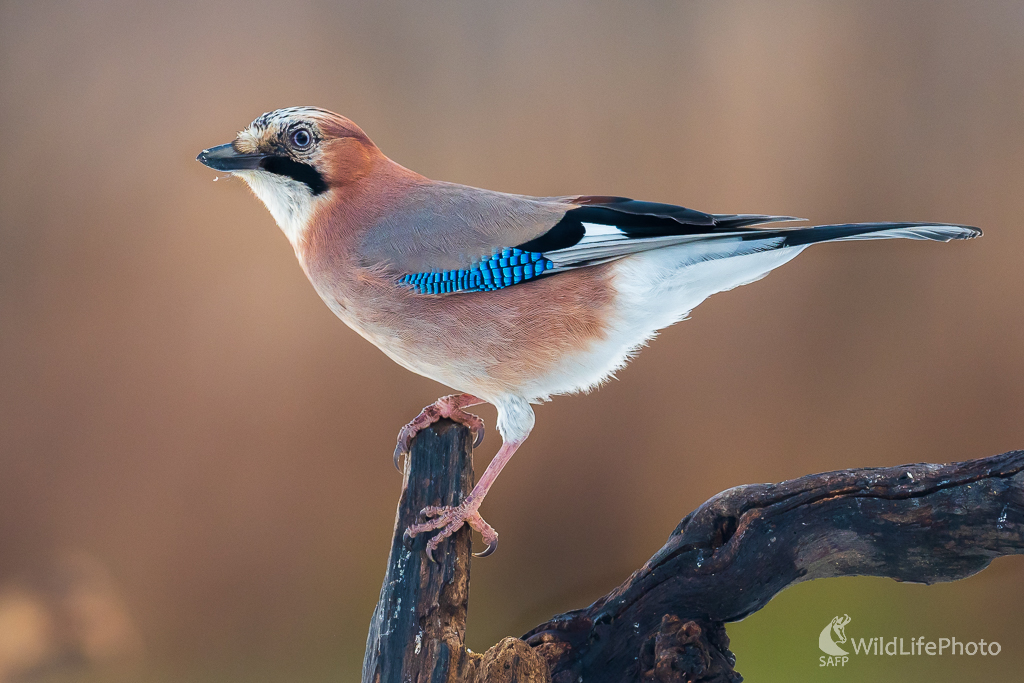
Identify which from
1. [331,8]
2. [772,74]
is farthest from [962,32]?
[331,8]

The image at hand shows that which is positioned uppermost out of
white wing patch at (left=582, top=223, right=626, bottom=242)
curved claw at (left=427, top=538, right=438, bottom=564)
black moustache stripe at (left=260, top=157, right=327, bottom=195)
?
black moustache stripe at (left=260, top=157, right=327, bottom=195)

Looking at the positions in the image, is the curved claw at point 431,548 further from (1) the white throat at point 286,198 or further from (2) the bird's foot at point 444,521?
(1) the white throat at point 286,198

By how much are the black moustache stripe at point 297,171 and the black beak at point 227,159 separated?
3cm

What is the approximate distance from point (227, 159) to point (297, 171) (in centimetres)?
19

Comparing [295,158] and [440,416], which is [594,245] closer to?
[440,416]

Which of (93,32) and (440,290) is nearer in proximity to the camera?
(440,290)

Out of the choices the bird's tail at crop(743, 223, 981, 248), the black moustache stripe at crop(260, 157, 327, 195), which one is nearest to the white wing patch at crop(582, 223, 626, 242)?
the bird's tail at crop(743, 223, 981, 248)

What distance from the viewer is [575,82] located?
3.30 metres

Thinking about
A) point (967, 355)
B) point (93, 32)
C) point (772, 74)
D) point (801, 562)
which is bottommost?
point (801, 562)

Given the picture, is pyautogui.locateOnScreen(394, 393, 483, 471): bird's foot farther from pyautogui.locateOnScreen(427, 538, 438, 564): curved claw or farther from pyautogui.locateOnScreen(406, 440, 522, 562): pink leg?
pyautogui.locateOnScreen(427, 538, 438, 564): curved claw

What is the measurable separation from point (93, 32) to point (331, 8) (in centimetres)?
98

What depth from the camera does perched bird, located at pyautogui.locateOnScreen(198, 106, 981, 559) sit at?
2.17 m

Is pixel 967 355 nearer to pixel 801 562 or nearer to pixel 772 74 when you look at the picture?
pixel 772 74
